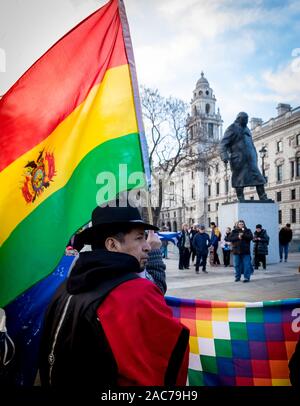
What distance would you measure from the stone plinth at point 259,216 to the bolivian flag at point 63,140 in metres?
11.6

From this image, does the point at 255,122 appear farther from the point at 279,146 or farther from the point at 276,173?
the point at 276,173

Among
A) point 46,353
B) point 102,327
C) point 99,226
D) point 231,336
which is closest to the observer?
point 102,327

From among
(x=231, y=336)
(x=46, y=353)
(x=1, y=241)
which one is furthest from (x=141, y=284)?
(x=231, y=336)

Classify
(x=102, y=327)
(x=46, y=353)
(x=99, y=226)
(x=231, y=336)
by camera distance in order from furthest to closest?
(x=231, y=336), (x=99, y=226), (x=46, y=353), (x=102, y=327)

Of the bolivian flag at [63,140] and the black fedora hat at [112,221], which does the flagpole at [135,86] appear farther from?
the black fedora hat at [112,221]

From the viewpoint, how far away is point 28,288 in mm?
2098

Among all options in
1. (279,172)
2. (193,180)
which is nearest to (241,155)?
(279,172)

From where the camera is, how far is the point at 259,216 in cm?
1367

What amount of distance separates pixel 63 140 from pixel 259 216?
12350 mm

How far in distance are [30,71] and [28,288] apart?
1.47 meters

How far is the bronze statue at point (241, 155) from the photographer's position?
13625mm

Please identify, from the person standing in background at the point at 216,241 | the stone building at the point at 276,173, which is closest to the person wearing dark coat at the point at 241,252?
the person standing in background at the point at 216,241

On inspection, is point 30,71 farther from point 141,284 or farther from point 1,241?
point 141,284

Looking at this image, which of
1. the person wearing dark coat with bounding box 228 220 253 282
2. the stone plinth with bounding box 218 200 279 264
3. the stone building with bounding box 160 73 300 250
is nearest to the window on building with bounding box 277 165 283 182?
the stone building with bounding box 160 73 300 250
